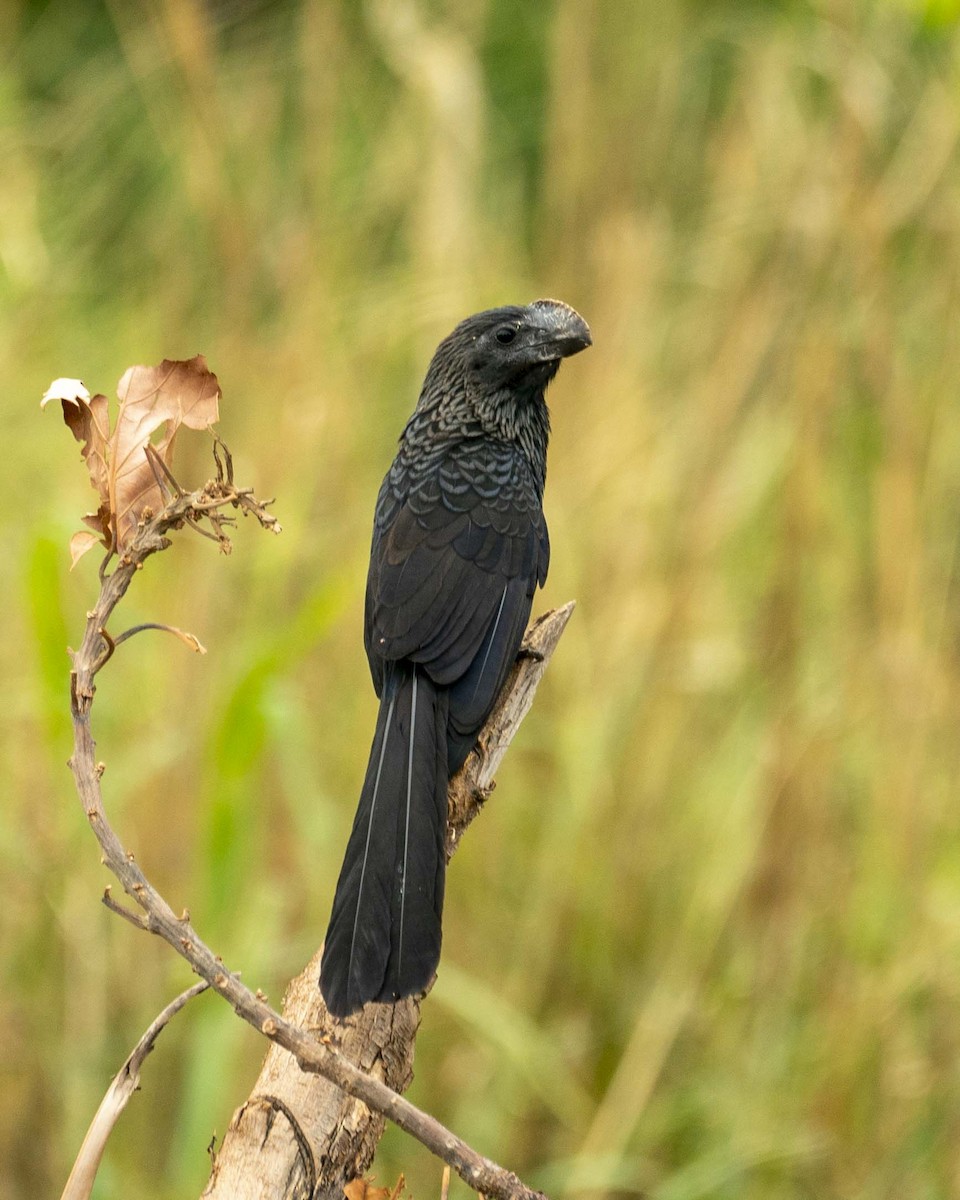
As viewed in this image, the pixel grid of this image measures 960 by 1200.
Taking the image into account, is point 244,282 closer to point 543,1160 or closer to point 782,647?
point 782,647

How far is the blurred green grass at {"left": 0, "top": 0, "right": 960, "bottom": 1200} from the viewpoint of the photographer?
9.22 feet

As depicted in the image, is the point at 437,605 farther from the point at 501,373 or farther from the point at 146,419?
the point at 146,419

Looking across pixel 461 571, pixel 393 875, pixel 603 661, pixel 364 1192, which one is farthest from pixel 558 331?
pixel 364 1192

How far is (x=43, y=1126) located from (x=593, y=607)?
1.63 meters

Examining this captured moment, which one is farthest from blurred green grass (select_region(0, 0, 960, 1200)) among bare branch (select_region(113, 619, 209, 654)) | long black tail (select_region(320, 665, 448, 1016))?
bare branch (select_region(113, 619, 209, 654))

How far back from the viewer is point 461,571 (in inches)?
93.7

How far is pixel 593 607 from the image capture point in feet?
11.0

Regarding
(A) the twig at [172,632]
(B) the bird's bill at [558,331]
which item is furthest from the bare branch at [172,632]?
(B) the bird's bill at [558,331]

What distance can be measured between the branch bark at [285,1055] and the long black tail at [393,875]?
0.05m

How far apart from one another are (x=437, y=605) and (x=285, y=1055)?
98cm

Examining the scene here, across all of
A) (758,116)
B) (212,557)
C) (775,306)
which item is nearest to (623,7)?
(758,116)

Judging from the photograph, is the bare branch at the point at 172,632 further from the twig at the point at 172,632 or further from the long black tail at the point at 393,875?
the long black tail at the point at 393,875

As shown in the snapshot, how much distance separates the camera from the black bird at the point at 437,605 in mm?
1548

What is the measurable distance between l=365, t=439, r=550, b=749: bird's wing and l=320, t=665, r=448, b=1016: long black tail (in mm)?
126
